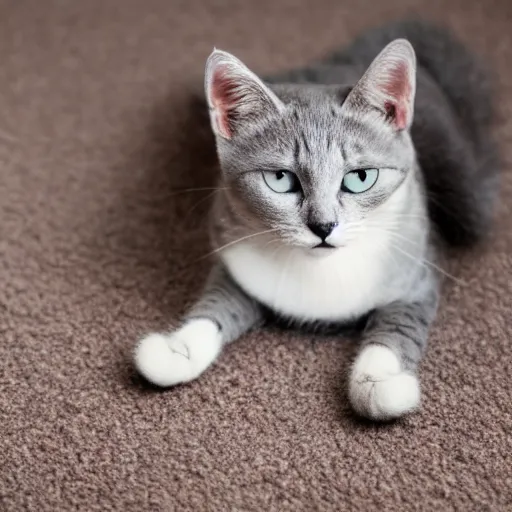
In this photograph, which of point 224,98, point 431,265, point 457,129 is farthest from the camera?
point 457,129

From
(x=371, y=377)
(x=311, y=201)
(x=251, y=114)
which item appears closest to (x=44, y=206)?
(x=251, y=114)

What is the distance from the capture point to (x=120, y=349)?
1323 mm

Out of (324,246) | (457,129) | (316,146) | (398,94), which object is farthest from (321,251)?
(457,129)

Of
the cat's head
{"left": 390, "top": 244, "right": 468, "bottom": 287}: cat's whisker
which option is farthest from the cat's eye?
{"left": 390, "top": 244, "right": 468, "bottom": 287}: cat's whisker

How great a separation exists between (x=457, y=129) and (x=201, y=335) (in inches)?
27.3

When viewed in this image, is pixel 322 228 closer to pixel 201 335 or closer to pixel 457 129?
pixel 201 335

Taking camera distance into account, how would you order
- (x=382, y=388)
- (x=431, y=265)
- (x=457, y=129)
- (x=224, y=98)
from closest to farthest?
(x=382, y=388) < (x=224, y=98) < (x=431, y=265) < (x=457, y=129)

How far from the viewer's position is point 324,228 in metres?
1.17

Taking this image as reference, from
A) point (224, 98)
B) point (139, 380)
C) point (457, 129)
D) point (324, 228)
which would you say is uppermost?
point (224, 98)

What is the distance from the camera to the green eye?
1.20 m

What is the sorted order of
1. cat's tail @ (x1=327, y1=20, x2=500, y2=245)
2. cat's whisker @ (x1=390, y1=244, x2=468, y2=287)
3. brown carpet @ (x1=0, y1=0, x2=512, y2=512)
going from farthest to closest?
cat's tail @ (x1=327, y1=20, x2=500, y2=245) → cat's whisker @ (x1=390, y1=244, x2=468, y2=287) → brown carpet @ (x1=0, y1=0, x2=512, y2=512)

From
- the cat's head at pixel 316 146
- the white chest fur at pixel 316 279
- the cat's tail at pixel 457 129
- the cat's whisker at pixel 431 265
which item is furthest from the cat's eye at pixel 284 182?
the cat's tail at pixel 457 129

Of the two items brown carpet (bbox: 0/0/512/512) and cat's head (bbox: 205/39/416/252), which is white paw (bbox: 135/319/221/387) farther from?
cat's head (bbox: 205/39/416/252)

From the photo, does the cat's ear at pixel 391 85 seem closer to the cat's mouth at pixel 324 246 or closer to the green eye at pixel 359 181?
the green eye at pixel 359 181
